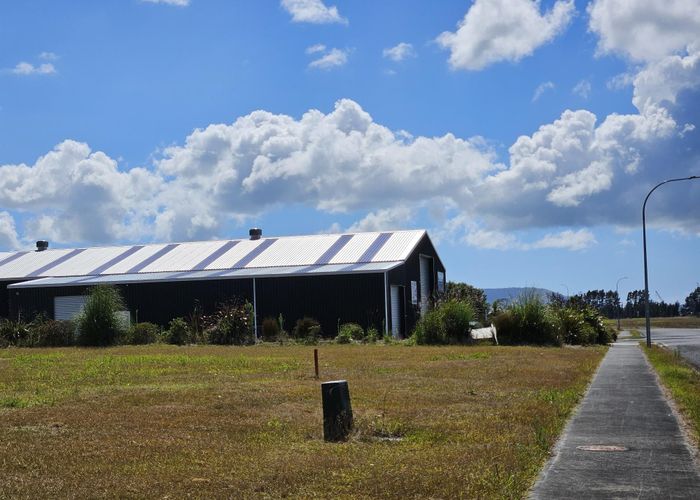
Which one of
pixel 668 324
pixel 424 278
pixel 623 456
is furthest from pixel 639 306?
pixel 623 456

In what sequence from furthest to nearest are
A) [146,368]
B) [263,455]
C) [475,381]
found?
1. [146,368]
2. [475,381]
3. [263,455]

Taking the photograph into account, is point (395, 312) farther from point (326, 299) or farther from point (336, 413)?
point (336, 413)

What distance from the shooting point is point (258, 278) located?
40125 mm

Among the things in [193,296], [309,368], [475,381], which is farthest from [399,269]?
[475,381]

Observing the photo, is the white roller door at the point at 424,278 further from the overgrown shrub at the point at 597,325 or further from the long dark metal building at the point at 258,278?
the overgrown shrub at the point at 597,325

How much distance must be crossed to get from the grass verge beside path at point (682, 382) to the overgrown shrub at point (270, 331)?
16574 millimetres

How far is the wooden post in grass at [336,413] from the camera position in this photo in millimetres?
10062

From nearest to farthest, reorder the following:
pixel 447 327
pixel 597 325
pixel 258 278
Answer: pixel 447 327, pixel 258 278, pixel 597 325

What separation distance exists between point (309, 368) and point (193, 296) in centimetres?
2218

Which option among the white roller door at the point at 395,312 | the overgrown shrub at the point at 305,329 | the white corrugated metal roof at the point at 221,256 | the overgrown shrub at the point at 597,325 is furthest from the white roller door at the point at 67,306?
the overgrown shrub at the point at 597,325

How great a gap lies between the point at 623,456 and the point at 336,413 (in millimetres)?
3350

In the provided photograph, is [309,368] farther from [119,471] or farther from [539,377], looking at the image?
[119,471]

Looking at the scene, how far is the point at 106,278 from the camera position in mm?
43656

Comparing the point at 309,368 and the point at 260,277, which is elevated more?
the point at 260,277
